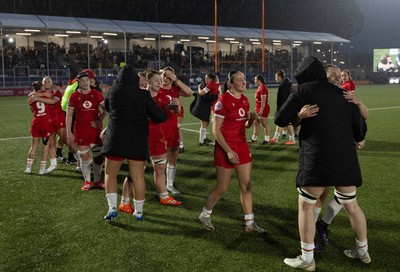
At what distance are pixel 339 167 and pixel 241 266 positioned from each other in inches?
57.0

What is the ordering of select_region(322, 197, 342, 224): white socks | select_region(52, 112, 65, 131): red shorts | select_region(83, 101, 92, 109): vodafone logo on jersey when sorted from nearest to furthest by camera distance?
1. select_region(322, 197, 342, 224): white socks
2. select_region(83, 101, 92, 109): vodafone logo on jersey
3. select_region(52, 112, 65, 131): red shorts

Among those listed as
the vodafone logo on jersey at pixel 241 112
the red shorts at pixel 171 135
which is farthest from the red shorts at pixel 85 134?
the vodafone logo on jersey at pixel 241 112

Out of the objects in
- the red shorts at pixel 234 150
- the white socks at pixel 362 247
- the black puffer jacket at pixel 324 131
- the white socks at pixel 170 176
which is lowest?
the white socks at pixel 362 247

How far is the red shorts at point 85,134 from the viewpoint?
7125 millimetres

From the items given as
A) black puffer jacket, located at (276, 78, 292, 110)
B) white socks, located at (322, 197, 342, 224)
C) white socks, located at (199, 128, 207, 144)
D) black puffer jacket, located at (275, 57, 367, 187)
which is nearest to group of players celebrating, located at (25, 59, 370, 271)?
black puffer jacket, located at (275, 57, 367, 187)

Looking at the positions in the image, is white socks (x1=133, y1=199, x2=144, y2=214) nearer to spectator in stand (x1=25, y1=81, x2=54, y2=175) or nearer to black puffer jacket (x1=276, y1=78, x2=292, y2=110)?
spectator in stand (x1=25, y1=81, x2=54, y2=175)

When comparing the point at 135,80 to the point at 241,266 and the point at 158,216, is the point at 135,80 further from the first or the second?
the point at 241,266

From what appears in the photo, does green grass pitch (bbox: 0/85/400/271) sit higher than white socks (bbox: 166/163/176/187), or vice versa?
white socks (bbox: 166/163/176/187)

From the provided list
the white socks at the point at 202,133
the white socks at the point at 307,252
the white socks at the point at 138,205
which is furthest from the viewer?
the white socks at the point at 202,133

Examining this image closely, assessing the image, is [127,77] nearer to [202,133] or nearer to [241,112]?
[241,112]

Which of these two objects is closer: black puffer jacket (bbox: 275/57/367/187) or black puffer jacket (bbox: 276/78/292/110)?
black puffer jacket (bbox: 275/57/367/187)

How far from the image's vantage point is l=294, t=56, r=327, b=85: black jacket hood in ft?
13.3

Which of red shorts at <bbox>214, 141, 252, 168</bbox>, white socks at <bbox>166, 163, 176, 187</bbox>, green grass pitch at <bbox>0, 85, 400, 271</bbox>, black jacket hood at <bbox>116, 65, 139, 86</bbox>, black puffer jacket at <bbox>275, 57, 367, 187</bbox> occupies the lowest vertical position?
green grass pitch at <bbox>0, 85, 400, 271</bbox>

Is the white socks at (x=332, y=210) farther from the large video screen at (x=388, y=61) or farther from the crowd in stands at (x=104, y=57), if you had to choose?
the large video screen at (x=388, y=61)
